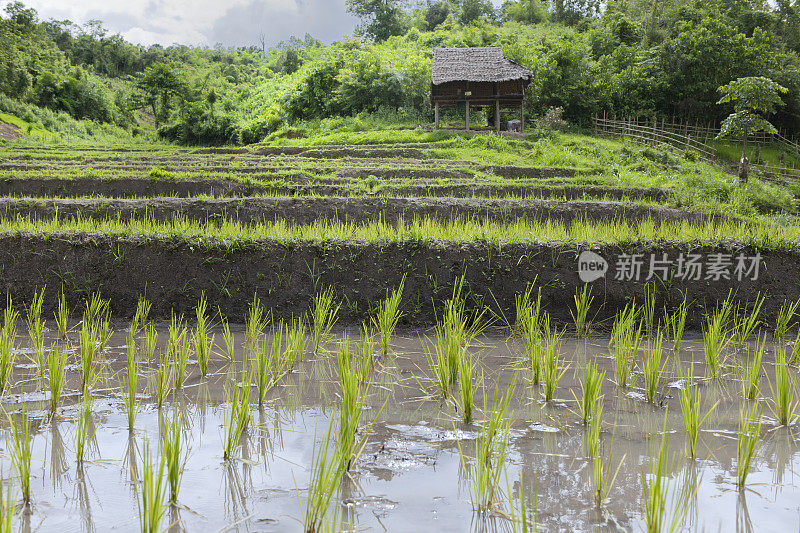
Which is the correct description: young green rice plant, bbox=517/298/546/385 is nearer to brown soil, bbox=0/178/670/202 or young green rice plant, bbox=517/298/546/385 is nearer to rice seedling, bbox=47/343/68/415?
rice seedling, bbox=47/343/68/415

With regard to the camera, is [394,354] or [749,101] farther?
[749,101]

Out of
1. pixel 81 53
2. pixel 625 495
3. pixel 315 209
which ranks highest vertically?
pixel 81 53

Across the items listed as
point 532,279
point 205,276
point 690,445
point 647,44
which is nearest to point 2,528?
point 690,445

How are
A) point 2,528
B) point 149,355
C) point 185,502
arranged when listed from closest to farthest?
point 2,528, point 185,502, point 149,355

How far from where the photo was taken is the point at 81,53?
45750mm

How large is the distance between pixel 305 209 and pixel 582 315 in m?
4.72

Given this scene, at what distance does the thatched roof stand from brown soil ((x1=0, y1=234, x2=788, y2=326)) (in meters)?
17.0

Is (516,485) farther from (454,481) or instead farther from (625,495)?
(625,495)

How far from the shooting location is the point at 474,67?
2197cm

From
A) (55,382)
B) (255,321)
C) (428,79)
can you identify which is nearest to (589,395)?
(255,321)

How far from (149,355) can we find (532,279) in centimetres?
340

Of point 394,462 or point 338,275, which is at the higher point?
point 338,275

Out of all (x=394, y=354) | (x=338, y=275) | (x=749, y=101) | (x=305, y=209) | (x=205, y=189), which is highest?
(x=749, y=101)

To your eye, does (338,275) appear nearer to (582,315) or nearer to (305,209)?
(582,315)
